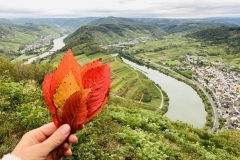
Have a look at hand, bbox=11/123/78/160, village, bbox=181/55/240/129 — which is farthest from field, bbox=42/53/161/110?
hand, bbox=11/123/78/160

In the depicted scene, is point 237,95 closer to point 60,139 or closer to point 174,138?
point 174,138

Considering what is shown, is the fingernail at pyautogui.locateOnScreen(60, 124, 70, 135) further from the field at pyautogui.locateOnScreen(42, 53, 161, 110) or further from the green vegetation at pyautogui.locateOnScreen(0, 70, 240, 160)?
the field at pyautogui.locateOnScreen(42, 53, 161, 110)

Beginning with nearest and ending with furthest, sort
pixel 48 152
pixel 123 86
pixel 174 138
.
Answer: pixel 48 152
pixel 174 138
pixel 123 86

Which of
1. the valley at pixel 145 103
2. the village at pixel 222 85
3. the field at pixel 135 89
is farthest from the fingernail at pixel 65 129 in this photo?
the village at pixel 222 85

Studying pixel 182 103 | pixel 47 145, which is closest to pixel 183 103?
pixel 182 103

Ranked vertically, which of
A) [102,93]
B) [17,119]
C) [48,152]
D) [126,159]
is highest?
[102,93]

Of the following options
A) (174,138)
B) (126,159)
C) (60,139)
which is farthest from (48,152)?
(174,138)

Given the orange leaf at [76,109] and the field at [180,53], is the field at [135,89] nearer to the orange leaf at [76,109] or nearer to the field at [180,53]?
the field at [180,53]
